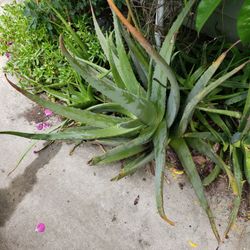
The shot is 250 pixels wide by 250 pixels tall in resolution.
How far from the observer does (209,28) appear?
90.0 inches

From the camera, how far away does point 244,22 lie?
124 cm

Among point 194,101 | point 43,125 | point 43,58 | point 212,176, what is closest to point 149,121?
point 194,101

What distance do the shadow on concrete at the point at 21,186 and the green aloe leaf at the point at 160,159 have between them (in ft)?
2.15

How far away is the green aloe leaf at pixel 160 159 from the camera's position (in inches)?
61.1

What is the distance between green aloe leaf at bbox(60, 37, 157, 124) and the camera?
1513 millimetres

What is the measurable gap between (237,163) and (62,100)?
3.79ft

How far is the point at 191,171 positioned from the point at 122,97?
1.65ft

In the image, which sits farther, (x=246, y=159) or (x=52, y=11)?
(x=52, y=11)

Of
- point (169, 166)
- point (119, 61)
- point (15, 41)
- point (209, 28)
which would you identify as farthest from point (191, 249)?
point (15, 41)

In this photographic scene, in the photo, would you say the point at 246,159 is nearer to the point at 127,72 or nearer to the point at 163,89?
the point at 163,89

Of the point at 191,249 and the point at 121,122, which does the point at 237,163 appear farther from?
the point at 121,122

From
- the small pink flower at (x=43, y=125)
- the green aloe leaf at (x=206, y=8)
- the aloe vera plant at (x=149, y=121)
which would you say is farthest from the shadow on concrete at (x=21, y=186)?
the green aloe leaf at (x=206, y=8)

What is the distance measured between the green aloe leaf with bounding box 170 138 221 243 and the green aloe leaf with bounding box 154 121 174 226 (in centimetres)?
12

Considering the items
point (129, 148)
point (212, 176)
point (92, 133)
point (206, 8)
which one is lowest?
point (212, 176)
